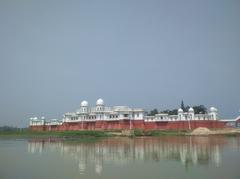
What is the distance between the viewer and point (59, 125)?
58281 mm

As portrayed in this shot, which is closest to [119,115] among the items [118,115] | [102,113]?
[118,115]

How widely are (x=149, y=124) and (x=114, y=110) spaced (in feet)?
19.7

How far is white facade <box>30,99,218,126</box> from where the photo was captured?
46031mm

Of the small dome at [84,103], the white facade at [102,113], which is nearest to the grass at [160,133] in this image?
the white facade at [102,113]

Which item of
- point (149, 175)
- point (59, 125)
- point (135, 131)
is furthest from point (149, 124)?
point (149, 175)

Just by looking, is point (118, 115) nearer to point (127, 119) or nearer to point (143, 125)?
point (127, 119)

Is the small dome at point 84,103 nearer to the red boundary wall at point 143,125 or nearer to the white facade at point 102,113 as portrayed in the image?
the white facade at point 102,113

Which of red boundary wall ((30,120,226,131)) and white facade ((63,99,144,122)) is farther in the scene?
white facade ((63,99,144,122))

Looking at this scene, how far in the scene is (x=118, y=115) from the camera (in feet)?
A: 160

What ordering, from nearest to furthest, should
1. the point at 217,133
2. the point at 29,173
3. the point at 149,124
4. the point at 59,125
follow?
the point at 29,173
the point at 217,133
the point at 149,124
the point at 59,125

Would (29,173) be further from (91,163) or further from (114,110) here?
(114,110)

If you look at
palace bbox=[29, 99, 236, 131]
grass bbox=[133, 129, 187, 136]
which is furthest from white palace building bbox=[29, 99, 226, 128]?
grass bbox=[133, 129, 187, 136]

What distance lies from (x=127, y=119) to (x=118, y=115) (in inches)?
64.6

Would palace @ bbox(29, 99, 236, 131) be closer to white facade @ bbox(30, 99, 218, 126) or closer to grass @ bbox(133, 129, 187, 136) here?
white facade @ bbox(30, 99, 218, 126)
